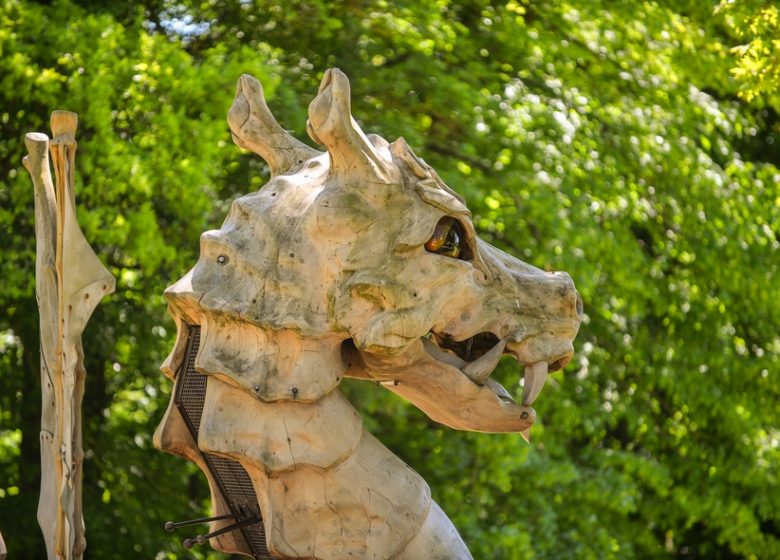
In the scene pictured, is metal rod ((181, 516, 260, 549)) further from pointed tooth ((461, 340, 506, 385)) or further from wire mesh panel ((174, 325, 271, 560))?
pointed tooth ((461, 340, 506, 385))

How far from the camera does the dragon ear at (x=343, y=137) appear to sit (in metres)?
3.12

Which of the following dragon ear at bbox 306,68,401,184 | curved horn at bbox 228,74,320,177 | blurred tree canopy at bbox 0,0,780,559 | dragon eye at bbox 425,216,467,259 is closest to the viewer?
dragon ear at bbox 306,68,401,184

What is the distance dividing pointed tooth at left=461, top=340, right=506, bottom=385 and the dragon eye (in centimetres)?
21

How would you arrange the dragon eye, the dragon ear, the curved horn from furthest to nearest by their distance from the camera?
the curved horn, the dragon eye, the dragon ear

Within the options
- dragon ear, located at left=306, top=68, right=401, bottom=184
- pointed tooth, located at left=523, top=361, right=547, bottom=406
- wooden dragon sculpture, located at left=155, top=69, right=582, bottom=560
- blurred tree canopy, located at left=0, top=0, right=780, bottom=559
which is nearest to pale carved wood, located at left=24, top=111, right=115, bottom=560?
wooden dragon sculpture, located at left=155, top=69, right=582, bottom=560

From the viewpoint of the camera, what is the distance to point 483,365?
328cm

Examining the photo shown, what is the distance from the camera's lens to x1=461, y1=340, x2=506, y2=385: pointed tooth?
3283mm

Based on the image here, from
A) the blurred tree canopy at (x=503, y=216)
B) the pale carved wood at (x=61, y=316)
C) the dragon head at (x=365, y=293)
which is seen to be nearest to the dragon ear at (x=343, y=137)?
the dragon head at (x=365, y=293)

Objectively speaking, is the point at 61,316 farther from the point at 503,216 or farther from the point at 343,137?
the point at 503,216

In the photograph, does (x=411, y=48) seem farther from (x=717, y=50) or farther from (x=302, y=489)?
(x=302, y=489)

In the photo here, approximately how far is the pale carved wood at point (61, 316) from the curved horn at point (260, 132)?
38 cm

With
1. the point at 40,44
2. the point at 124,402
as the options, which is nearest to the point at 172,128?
the point at 40,44

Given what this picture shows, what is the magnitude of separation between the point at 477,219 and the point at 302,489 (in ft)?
22.2

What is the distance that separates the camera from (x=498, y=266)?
3.35m
